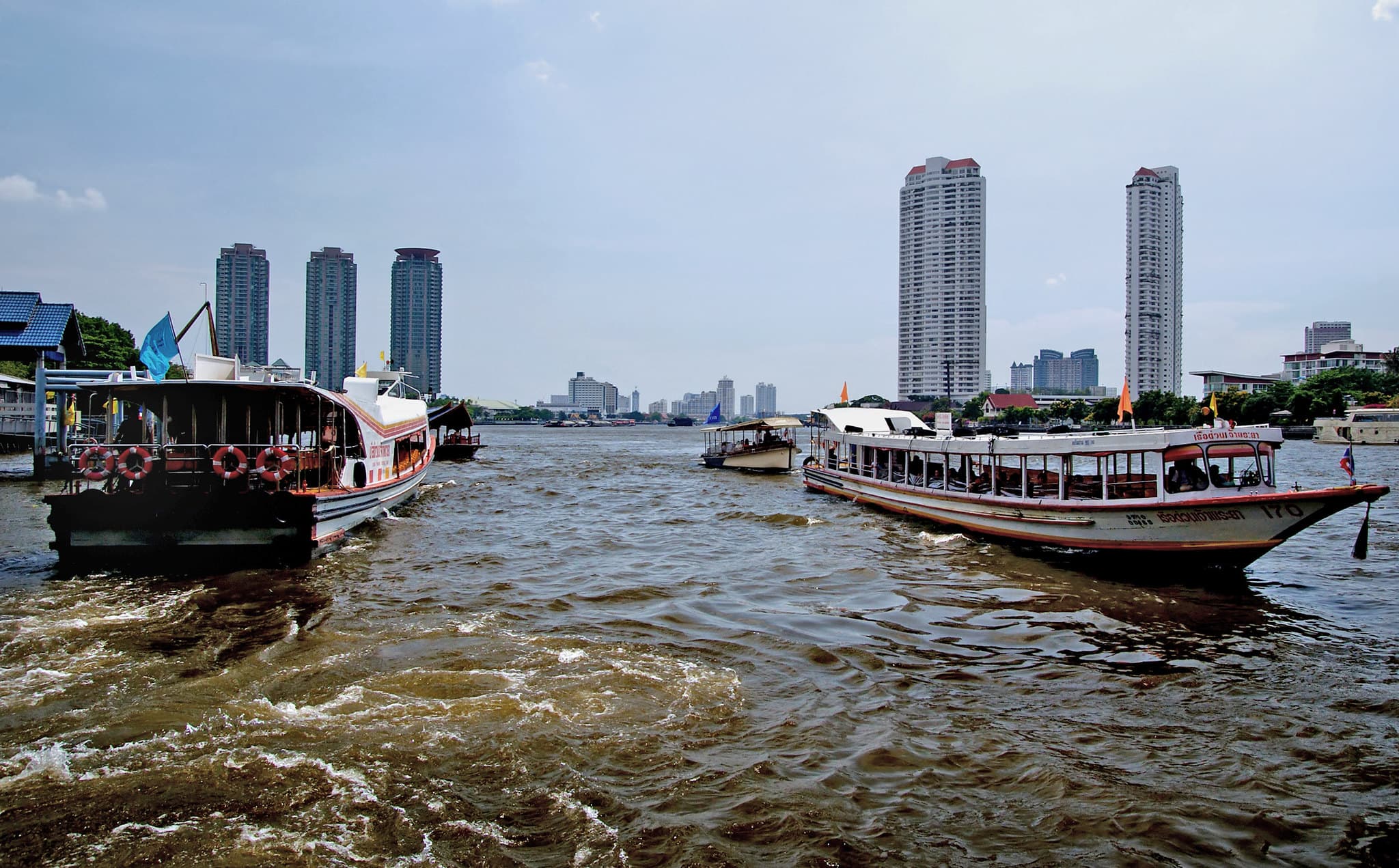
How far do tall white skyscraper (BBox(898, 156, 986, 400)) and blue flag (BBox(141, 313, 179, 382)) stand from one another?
170m

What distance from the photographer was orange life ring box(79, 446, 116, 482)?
14.2 m

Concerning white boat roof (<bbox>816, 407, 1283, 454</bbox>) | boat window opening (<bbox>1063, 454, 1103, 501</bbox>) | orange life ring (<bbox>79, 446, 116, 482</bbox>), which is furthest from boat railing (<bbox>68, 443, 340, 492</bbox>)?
boat window opening (<bbox>1063, 454, 1103, 501</bbox>)

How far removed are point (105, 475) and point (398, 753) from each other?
1113 cm

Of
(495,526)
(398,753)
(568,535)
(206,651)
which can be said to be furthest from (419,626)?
(495,526)

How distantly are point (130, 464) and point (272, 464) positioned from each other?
2.35m

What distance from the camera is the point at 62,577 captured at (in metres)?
13.9

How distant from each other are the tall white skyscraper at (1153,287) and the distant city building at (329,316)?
162m

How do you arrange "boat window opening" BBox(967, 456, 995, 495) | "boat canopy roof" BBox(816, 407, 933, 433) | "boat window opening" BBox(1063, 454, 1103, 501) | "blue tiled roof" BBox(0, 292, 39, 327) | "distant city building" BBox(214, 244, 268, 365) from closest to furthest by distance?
"boat window opening" BBox(1063, 454, 1103, 501)
"boat window opening" BBox(967, 456, 995, 495)
"boat canopy roof" BBox(816, 407, 933, 433)
"blue tiled roof" BBox(0, 292, 39, 327)
"distant city building" BBox(214, 244, 268, 365)

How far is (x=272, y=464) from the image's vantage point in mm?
15023

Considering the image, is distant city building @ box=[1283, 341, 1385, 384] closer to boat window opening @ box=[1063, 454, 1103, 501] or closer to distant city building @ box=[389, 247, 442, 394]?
boat window opening @ box=[1063, 454, 1103, 501]

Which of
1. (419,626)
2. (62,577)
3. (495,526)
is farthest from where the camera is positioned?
(495,526)

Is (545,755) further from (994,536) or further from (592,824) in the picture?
(994,536)

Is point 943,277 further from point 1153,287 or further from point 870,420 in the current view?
point 870,420

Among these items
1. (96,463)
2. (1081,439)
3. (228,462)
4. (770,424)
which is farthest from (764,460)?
(96,463)
